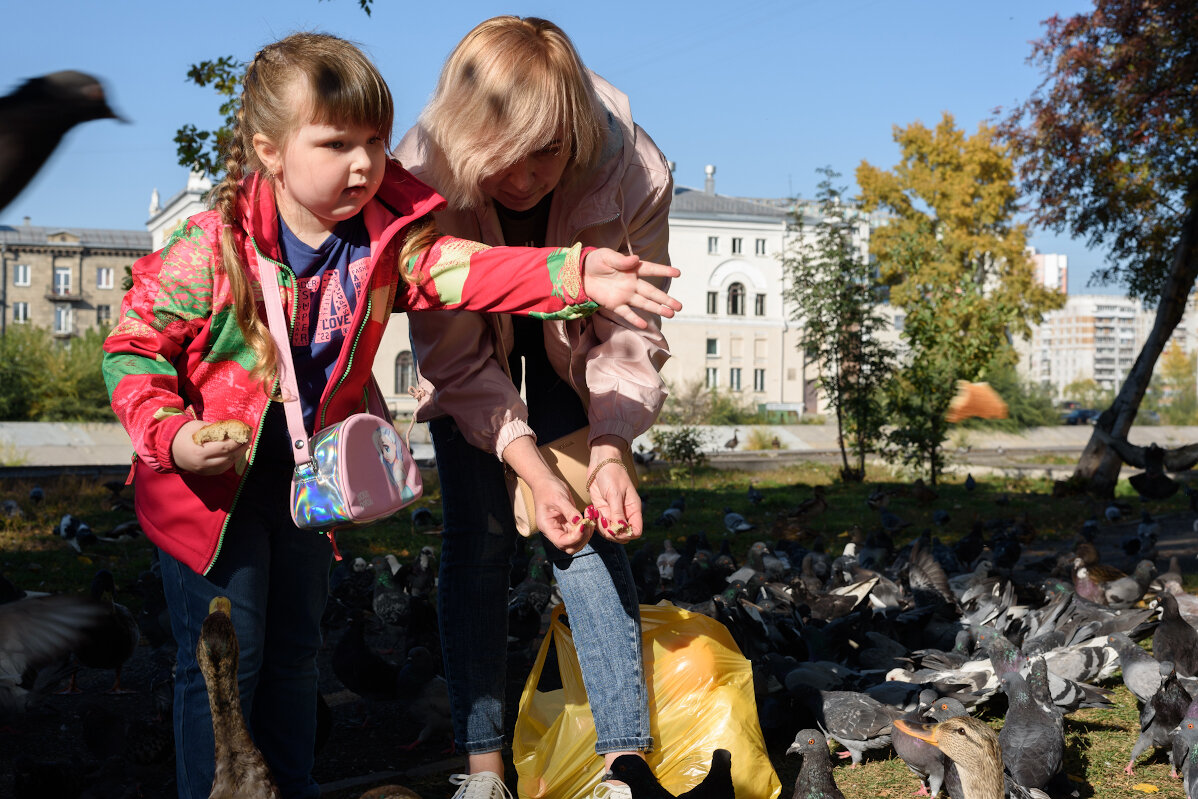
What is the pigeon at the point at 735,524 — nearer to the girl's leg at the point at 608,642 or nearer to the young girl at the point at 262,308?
the girl's leg at the point at 608,642

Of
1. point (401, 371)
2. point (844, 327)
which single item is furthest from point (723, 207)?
point (844, 327)

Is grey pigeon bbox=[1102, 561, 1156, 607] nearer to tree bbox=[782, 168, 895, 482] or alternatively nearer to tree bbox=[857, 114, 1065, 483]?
tree bbox=[782, 168, 895, 482]

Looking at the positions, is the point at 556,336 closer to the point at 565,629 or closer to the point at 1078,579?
the point at 565,629

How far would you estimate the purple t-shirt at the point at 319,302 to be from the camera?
→ 8.12 ft

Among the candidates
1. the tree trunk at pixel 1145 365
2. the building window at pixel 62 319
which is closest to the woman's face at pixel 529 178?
the tree trunk at pixel 1145 365

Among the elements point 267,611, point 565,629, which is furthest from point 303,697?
point 565,629

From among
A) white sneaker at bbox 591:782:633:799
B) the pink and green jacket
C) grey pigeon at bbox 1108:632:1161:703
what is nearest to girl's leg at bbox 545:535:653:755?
white sneaker at bbox 591:782:633:799

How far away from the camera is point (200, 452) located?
2082mm

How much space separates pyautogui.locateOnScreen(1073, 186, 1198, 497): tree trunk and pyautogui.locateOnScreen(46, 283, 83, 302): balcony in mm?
59063

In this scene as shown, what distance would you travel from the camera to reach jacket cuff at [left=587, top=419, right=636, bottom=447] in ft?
9.16

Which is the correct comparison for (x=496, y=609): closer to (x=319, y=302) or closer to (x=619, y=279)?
Result: (x=319, y=302)

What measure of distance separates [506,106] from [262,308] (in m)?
0.75

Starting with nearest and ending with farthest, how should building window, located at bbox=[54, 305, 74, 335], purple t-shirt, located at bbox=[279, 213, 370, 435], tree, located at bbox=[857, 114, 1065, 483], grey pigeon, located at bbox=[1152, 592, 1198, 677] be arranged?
purple t-shirt, located at bbox=[279, 213, 370, 435] → grey pigeon, located at bbox=[1152, 592, 1198, 677] → tree, located at bbox=[857, 114, 1065, 483] → building window, located at bbox=[54, 305, 74, 335]

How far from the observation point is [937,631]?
5035 millimetres
